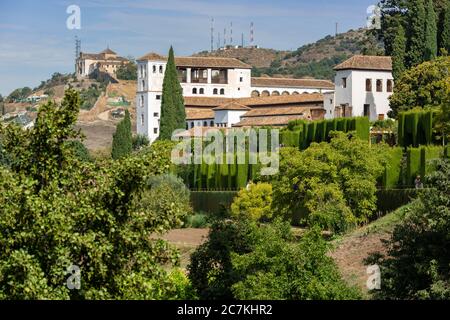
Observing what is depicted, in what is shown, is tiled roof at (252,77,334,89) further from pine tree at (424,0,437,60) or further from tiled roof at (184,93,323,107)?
pine tree at (424,0,437,60)

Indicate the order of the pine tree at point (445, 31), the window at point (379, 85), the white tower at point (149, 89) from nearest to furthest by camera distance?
the pine tree at point (445, 31) < the window at point (379, 85) < the white tower at point (149, 89)

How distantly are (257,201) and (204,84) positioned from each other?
71998 millimetres

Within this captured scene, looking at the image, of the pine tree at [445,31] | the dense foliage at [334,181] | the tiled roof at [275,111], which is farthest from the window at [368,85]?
the dense foliage at [334,181]

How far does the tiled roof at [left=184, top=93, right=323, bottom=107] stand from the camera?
321 feet

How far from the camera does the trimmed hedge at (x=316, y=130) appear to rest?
200 ft

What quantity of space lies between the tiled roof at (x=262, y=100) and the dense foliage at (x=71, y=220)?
77.0 m

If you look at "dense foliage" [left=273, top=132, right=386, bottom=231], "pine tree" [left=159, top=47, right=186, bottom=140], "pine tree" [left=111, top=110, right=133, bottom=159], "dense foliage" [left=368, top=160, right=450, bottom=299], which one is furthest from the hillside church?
"dense foliage" [left=368, top=160, right=450, bottom=299]

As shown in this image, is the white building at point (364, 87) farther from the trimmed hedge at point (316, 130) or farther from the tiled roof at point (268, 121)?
the trimmed hedge at point (316, 130)

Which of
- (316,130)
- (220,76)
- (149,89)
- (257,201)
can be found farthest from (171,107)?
(257,201)

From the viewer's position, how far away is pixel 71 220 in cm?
1802

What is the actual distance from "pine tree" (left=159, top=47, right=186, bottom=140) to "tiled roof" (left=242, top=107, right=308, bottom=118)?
6227 mm

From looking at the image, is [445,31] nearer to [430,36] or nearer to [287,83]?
[430,36]

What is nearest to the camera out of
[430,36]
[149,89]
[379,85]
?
[430,36]
